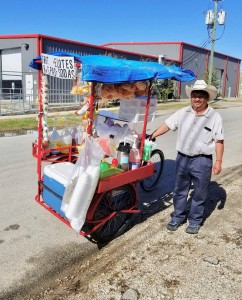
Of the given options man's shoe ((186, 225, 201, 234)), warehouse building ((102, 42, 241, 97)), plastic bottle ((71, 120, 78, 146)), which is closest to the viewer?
man's shoe ((186, 225, 201, 234))

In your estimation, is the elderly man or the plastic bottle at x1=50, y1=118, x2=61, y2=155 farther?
the plastic bottle at x1=50, y1=118, x2=61, y2=155

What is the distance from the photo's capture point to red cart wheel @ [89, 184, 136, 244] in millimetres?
3883

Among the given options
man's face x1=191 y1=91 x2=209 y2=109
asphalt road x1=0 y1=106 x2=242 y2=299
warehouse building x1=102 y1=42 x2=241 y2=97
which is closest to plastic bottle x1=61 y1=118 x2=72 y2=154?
asphalt road x1=0 y1=106 x2=242 y2=299

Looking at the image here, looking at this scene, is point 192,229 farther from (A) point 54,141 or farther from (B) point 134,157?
(A) point 54,141

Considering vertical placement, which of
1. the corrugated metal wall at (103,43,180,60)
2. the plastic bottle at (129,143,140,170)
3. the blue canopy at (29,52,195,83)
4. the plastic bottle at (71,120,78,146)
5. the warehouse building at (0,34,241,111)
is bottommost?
the plastic bottle at (129,143,140,170)

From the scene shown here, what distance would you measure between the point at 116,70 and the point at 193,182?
182cm

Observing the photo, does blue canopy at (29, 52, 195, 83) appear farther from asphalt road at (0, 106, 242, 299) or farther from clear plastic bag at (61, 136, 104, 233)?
asphalt road at (0, 106, 242, 299)

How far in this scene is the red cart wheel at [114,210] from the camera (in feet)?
12.7

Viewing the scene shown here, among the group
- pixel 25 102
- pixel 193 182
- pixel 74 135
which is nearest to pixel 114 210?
pixel 193 182

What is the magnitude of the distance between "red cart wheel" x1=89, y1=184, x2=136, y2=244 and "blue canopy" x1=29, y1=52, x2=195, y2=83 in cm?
136

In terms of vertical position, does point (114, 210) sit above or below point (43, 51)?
below

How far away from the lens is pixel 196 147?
3941mm

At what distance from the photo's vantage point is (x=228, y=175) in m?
6.62

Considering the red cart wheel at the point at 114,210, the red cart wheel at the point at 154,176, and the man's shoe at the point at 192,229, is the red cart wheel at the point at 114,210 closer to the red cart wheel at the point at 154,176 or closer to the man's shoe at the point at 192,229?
the man's shoe at the point at 192,229
